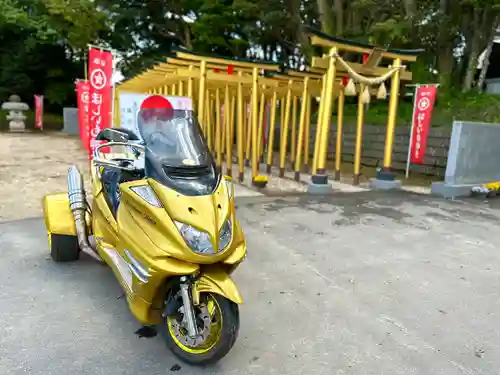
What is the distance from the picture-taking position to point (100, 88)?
26.1ft

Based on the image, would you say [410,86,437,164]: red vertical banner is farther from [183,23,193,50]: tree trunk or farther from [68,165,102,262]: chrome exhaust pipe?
[183,23,193,50]: tree trunk

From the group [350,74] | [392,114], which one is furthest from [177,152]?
[392,114]

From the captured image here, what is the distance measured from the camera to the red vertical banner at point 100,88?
25.6ft

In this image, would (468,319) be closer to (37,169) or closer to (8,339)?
(8,339)

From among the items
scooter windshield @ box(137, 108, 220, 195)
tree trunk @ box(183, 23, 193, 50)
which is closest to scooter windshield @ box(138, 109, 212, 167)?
scooter windshield @ box(137, 108, 220, 195)

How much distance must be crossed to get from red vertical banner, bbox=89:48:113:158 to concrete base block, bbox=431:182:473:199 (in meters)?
6.45

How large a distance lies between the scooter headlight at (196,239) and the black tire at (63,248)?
1.97 meters

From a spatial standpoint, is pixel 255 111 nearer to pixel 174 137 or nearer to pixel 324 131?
pixel 324 131

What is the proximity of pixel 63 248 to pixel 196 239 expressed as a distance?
2130mm

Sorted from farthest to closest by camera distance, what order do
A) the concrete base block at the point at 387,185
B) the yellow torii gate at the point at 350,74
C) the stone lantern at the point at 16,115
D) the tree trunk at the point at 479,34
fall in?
1. the stone lantern at the point at 16,115
2. the tree trunk at the point at 479,34
3. the concrete base block at the point at 387,185
4. the yellow torii gate at the point at 350,74

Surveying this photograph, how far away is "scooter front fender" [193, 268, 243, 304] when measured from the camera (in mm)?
2235

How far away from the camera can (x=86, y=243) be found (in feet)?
11.7

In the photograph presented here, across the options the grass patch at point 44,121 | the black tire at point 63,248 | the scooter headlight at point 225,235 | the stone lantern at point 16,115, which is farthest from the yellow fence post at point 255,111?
the grass patch at point 44,121

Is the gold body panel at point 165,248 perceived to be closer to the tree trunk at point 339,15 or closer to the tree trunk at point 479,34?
the tree trunk at point 479,34
